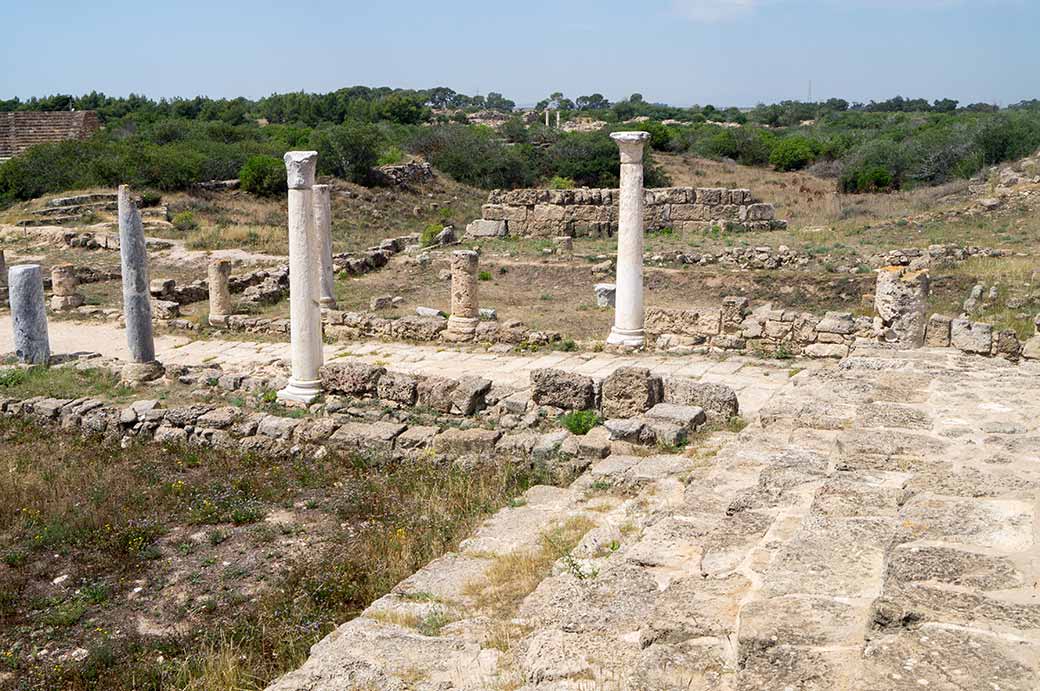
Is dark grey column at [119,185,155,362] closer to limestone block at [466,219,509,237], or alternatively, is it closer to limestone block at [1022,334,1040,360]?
limestone block at [1022,334,1040,360]

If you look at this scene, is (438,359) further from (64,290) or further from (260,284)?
(64,290)

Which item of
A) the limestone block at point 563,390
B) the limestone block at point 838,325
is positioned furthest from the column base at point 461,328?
the limestone block at point 838,325

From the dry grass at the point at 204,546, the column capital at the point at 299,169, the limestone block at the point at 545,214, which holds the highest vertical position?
the column capital at the point at 299,169

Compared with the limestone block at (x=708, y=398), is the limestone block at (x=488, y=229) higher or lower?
higher

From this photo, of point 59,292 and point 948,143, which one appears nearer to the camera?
point 59,292

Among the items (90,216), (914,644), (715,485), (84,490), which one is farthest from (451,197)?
(914,644)

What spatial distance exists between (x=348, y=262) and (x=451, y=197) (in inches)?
598

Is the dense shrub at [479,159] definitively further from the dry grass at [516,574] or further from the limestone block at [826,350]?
the dry grass at [516,574]

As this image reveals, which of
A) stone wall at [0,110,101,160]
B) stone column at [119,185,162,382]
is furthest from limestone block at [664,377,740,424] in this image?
stone wall at [0,110,101,160]

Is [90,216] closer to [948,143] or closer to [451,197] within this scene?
[451,197]

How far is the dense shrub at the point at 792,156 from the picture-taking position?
44.4m

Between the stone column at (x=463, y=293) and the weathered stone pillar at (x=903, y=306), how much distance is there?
7041mm

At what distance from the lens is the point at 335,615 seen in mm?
6406

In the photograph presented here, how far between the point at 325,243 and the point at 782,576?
17.0 m
